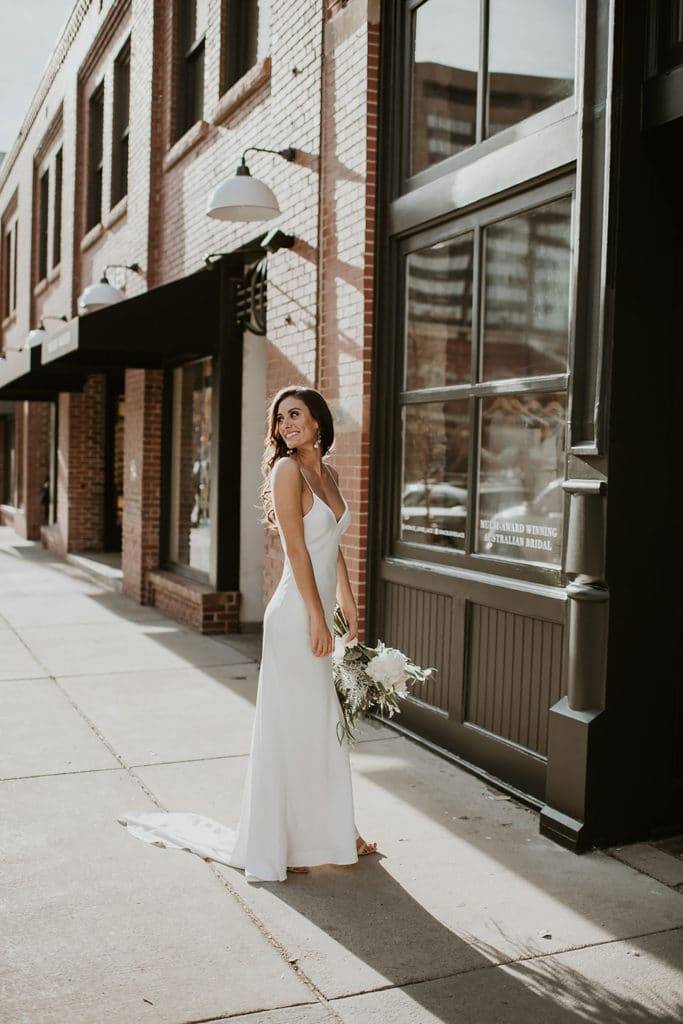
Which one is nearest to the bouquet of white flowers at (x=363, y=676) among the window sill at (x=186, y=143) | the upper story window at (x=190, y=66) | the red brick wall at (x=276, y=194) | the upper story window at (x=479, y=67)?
the red brick wall at (x=276, y=194)

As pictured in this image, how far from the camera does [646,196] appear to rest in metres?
4.12

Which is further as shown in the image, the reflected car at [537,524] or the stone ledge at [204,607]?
the stone ledge at [204,607]

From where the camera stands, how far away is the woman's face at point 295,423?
3979 millimetres

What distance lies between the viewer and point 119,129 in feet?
43.3

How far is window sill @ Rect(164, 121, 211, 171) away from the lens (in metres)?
9.69

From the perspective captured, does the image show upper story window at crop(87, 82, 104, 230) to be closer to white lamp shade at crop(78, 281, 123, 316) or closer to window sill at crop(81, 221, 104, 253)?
window sill at crop(81, 221, 104, 253)

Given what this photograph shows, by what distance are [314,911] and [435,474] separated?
2865 millimetres

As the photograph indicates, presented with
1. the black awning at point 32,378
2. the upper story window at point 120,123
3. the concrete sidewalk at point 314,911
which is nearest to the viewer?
the concrete sidewalk at point 314,911

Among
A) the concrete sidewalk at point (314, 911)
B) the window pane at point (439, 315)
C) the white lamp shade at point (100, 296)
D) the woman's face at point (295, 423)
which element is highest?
the white lamp shade at point (100, 296)

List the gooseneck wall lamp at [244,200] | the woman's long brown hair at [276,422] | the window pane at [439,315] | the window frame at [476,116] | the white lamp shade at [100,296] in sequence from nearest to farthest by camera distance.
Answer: the woman's long brown hair at [276,422] → the window frame at [476,116] → the window pane at [439,315] → the gooseneck wall lamp at [244,200] → the white lamp shade at [100,296]

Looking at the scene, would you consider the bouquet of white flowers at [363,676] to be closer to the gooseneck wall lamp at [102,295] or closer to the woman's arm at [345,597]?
the woman's arm at [345,597]

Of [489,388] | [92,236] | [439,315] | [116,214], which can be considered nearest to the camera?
[489,388]

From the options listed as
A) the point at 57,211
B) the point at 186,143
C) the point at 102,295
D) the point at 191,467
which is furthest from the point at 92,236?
the point at 191,467

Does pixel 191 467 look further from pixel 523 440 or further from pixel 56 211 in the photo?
pixel 56 211
